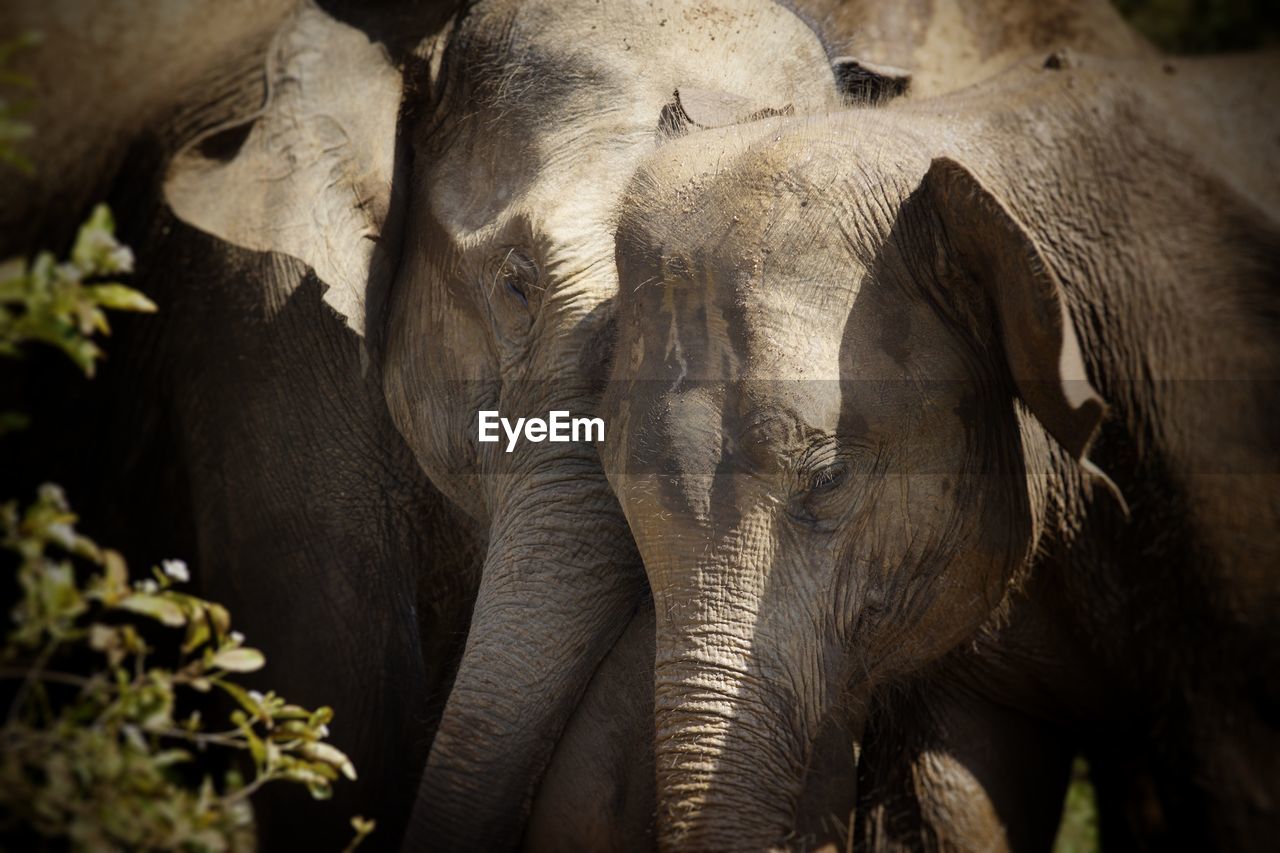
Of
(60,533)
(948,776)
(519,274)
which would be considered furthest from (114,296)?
(948,776)

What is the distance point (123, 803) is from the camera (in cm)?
192

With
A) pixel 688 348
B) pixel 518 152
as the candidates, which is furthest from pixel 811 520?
pixel 518 152

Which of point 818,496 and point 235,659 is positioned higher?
point 818,496

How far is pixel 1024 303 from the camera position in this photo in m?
2.29

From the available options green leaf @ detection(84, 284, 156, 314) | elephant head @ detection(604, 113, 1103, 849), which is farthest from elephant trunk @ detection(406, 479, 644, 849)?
green leaf @ detection(84, 284, 156, 314)

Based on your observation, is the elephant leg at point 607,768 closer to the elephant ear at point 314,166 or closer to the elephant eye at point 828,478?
the elephant eye at point 828,478

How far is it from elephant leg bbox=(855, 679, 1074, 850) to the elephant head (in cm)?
56

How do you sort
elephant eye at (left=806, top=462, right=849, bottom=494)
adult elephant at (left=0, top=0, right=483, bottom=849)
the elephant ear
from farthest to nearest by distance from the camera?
adult elephant at (left=0, top=0, right=483, bottom=849), the elephant ear, elephant eye at (left=806, top=462, right=849, bottom=494)

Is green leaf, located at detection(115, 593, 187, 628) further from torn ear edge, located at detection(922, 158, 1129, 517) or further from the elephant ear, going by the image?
torn ear edge, located at detection(922, 158, 1129, 517)

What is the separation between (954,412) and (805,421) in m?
0.28

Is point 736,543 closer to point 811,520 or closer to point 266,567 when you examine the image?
point 811,520

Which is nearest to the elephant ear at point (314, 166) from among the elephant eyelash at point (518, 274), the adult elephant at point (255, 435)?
the adult elephant at point (255, 435)

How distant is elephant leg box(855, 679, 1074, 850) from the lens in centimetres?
306

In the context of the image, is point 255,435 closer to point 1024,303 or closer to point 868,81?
point 868,81
